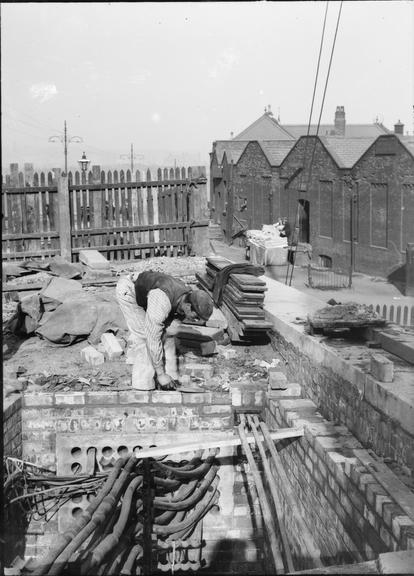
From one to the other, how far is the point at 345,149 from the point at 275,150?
6.80 metres

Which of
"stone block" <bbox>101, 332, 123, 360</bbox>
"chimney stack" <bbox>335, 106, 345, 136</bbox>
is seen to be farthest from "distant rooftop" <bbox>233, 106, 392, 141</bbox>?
"stone block" <bbox>101, 332, 123, 360</bbox>

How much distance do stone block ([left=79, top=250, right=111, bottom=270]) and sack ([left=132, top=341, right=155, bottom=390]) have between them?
5299mm

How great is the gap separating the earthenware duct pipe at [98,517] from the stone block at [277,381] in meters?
1.83

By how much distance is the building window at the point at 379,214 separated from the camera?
23.0 metres

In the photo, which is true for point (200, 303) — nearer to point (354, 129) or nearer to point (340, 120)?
point (340, 120)

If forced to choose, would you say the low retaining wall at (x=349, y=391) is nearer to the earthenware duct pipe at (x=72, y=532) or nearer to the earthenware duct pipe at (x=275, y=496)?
the earthenware duct pipe at (x=275, y=496)

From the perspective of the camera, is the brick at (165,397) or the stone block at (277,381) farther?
the stone block at (277,381)

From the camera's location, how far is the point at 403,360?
645 centimetres

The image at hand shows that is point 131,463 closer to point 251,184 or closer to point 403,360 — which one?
point 403,360

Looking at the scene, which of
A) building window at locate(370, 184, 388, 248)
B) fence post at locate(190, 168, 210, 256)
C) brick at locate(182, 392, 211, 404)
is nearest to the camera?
brick at locate(182, 392, 211, 404)

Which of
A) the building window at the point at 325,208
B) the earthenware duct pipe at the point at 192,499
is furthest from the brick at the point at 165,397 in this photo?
the building window at the point at 325,208

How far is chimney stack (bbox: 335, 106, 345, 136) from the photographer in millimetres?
43938

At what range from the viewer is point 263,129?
173 ft

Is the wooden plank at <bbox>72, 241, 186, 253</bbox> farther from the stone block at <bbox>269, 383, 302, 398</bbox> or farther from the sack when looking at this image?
the stone block at <bbox>269, 383, 302, 398</bbox>
